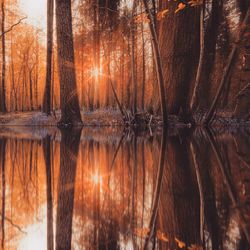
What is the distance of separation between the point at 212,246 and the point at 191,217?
0.35m

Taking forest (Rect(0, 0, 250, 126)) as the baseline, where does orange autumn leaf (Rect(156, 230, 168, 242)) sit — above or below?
below

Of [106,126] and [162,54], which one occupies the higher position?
[162,54]

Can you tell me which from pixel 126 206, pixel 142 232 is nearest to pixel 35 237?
pixel 142 232

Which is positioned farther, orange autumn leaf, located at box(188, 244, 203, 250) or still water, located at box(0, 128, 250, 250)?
still water, located at box(0, 128, 250, 250)

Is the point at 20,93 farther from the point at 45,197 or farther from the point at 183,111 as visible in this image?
the point at 45,197

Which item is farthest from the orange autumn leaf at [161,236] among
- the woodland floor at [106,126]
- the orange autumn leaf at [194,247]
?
the woodland floor at [106,126]

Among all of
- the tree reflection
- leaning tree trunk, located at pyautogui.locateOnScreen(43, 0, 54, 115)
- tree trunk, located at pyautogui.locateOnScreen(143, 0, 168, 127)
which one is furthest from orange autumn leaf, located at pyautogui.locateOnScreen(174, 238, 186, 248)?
leaning tree trunk, located at pyautogui.locateOnScreen(43, 0, 54, 115)

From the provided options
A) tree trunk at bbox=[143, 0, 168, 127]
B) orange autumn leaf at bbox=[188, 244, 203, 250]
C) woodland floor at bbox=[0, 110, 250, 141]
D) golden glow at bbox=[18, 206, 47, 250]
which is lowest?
golden glow at bbox=[18, 206, 47, 250]

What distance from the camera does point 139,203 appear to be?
188 cm

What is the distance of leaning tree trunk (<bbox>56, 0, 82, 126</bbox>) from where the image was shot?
11.0 metres

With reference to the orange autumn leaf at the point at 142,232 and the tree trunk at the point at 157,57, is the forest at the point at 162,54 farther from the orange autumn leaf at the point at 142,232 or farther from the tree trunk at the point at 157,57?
the orange autumn leaf at the point at 142,232

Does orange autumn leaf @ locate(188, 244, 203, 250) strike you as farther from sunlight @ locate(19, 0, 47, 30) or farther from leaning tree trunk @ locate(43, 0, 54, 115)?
sunlight @ locate(19, 0, 47, 30)

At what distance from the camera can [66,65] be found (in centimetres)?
1129

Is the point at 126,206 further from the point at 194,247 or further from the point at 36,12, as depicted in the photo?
the point at 36,12
